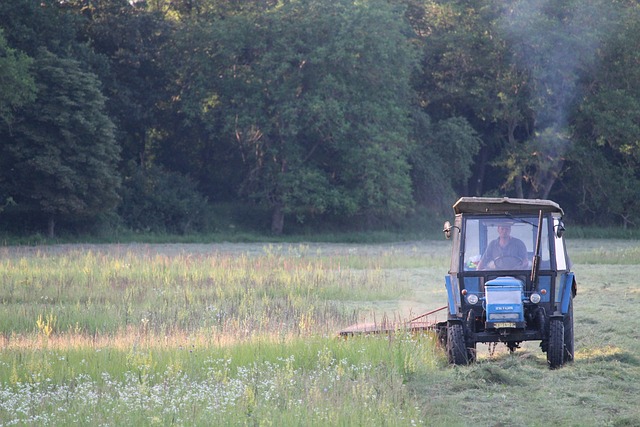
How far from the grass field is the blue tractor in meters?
0.36

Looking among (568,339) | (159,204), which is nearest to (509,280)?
(568,339)

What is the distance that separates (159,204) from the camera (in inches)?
1668

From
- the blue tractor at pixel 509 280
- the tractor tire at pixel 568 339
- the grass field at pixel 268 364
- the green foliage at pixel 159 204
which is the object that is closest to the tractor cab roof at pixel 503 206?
the blue tractor at pixel 509 280

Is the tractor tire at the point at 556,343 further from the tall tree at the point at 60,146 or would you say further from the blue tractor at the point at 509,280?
the tall tree at the point at 60,146

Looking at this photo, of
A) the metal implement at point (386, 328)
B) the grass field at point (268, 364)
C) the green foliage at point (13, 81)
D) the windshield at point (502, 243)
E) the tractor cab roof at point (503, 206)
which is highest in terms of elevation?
the green foliage at point (13, 81)

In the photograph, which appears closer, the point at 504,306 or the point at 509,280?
the point at 504,306

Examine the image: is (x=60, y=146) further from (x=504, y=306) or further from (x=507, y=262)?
(x=504, y=306)

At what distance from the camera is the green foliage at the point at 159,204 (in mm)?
41938

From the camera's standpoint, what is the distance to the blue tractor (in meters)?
11.6

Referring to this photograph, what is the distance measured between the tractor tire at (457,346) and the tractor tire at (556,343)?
971mm

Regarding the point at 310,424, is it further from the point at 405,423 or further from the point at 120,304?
the point at 120,304

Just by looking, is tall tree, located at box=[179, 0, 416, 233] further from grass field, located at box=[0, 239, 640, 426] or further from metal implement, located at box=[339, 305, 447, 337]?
metal implement, located at box=[339, 305, 447, 337]

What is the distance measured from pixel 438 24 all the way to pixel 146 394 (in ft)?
139

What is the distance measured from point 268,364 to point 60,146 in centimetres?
2703
